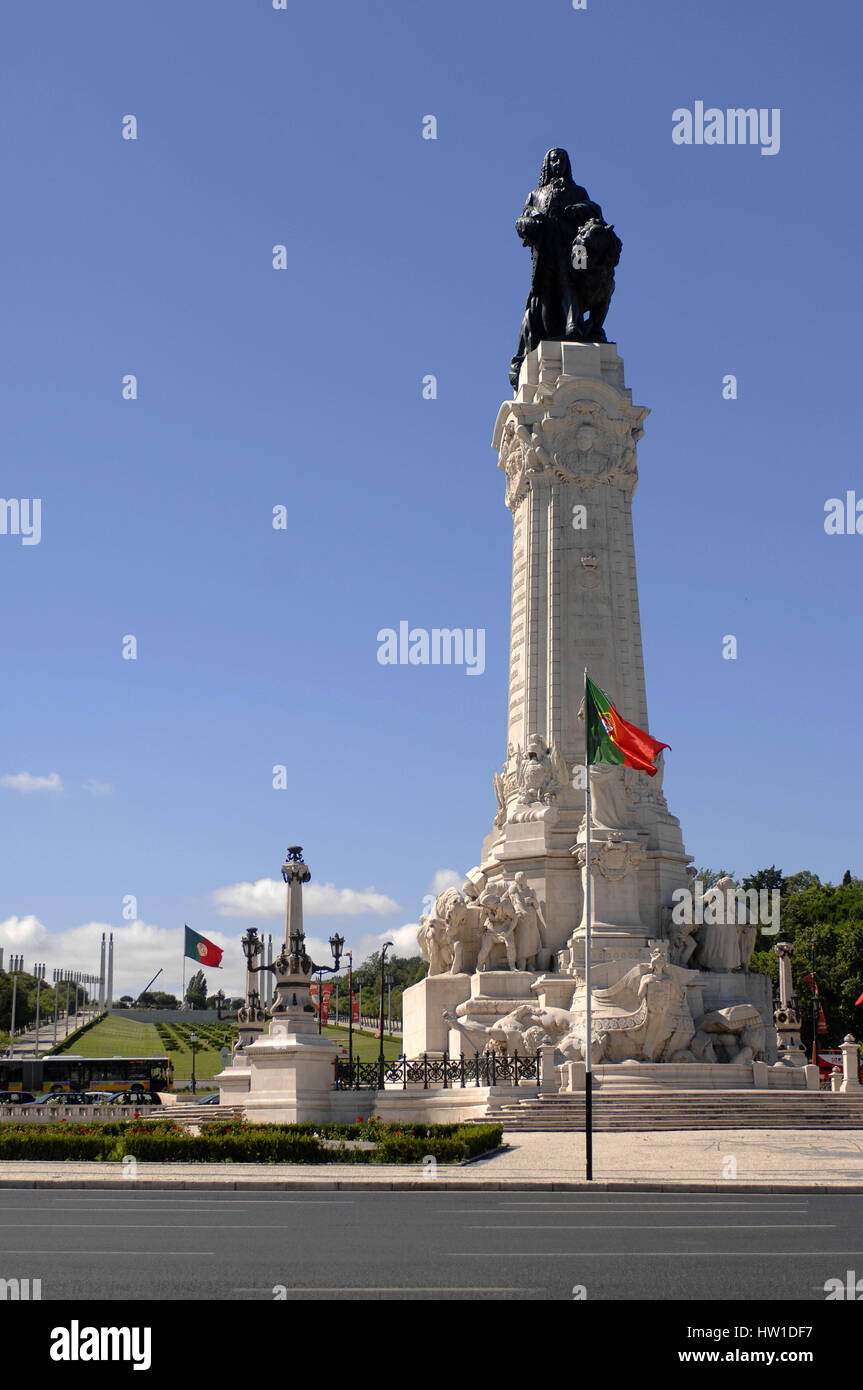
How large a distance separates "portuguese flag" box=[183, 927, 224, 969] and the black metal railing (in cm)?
1795

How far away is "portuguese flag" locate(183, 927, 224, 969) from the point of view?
57031 millimetres

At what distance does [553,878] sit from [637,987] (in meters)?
6.59

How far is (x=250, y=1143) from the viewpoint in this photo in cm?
2714

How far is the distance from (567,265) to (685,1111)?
33816 millimetres

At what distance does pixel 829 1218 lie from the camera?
1723 cm

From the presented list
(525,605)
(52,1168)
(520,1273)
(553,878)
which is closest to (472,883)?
(553,878)

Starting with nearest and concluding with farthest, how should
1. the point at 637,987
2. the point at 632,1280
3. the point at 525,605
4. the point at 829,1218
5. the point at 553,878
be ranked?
the point at 632,1280, the point at 829,1218, the point at 637,987, the point at 553,878, the point at 525,605

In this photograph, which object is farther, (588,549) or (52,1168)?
(588,549)

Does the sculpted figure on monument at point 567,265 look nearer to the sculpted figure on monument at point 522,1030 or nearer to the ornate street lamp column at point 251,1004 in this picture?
the ornate street lamp column at point 251,1004

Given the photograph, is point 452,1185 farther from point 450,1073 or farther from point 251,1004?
point 251,1004

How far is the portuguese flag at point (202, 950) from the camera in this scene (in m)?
57.0
